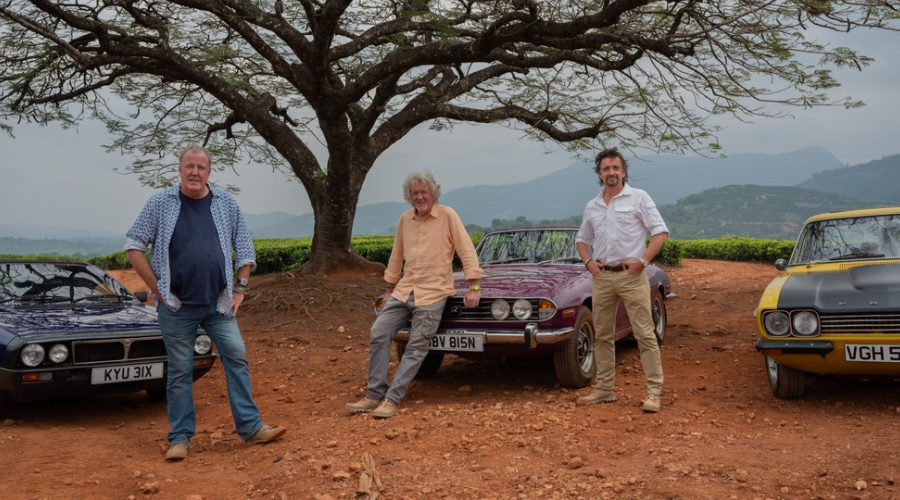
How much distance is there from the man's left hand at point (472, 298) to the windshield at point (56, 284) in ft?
12.0

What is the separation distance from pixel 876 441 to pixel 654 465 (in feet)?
5.08

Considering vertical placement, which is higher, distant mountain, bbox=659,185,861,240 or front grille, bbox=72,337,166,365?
distant mountain, bbox=659,185,861,240

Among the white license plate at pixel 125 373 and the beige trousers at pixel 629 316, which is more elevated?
the beige trousers at pixel 629 316

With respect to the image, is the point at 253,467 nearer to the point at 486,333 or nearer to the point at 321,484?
the point at 321,484

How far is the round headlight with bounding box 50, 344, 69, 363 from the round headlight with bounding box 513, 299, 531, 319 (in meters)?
3.69

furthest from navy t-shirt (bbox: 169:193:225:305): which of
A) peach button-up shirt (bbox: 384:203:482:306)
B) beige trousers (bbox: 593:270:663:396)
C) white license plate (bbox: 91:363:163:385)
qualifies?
beige trousers (bbox: 593:270:663:396)

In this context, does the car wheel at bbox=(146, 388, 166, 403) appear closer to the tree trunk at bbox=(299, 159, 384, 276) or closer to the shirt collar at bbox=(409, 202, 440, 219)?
the shirt collar at bbox=(409, 202, 440, 219)

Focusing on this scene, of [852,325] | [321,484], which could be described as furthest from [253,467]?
[852,325]

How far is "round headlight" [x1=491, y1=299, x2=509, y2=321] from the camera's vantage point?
6.13 metres

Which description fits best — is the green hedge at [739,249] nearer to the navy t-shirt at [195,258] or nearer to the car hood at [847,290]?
the car hood at [847,290]

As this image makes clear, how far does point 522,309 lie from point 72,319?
3.95 metres

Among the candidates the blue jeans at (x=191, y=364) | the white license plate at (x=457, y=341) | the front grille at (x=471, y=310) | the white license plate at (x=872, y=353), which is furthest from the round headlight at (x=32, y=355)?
the white license plate at (x=872, y=353)

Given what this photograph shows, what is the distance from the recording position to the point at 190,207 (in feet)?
16.1

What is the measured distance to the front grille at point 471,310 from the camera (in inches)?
241
